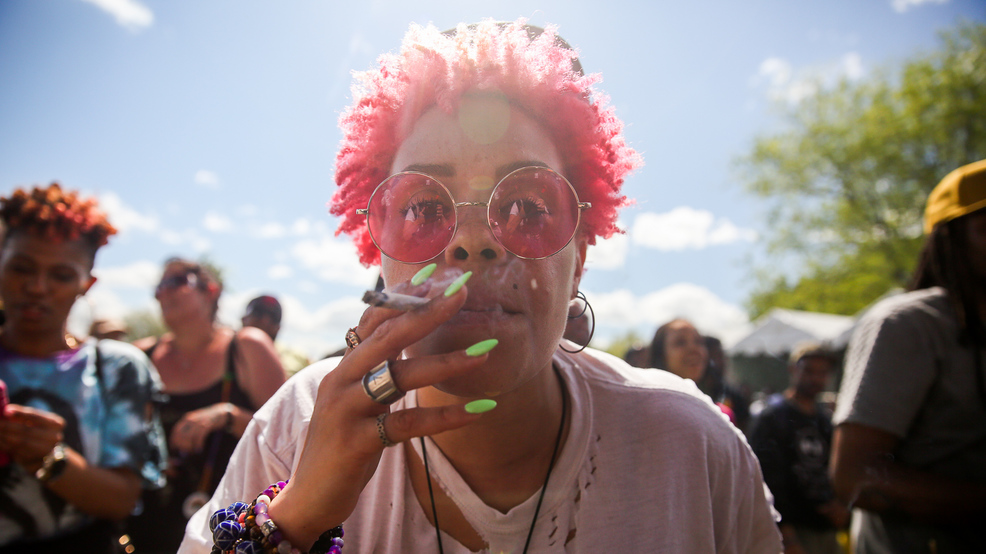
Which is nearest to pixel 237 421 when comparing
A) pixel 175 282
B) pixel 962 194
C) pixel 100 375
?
pixel 100 375

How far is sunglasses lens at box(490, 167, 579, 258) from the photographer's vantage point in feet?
5.17

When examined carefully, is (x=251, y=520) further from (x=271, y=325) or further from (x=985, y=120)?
(x=985, y=120)

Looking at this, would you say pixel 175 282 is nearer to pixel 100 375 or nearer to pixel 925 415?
pixel 100 375

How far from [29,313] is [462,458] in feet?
8.58

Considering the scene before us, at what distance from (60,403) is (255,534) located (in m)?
2.21

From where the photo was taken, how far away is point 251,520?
1.35 m

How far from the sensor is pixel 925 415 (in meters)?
2.49

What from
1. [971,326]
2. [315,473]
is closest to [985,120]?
[971,326]

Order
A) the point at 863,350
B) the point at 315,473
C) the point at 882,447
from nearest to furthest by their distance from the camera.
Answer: the point at 315,473, the point at 882,447, the point at 863,350

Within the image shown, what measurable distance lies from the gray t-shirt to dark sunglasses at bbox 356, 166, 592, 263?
1952mm

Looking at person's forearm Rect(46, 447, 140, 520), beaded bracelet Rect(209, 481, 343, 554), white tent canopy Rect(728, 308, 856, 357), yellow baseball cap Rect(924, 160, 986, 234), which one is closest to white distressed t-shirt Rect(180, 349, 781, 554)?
beaded bracelet Rect(209, 481, 343, 554)

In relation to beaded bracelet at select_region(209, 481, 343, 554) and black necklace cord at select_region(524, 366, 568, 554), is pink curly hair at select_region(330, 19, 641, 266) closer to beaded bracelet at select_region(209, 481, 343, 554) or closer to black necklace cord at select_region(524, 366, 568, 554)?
black necklace cord at select_region(524, 366, 568, 554)

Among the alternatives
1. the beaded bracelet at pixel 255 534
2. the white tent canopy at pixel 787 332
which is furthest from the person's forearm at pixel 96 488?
the white tent canopy at pixel 787 332

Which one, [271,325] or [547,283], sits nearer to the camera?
[547,283]
